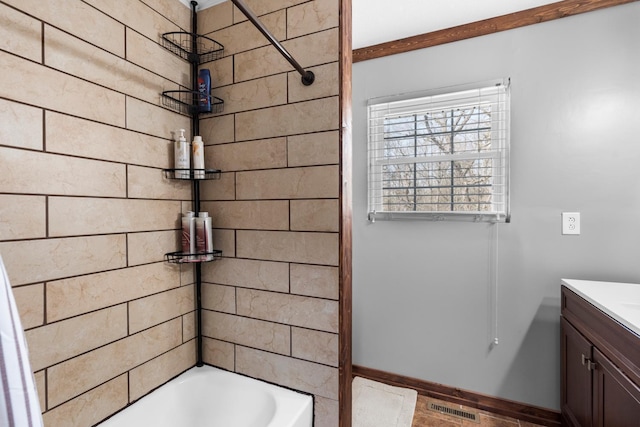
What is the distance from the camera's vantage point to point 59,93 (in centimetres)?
96

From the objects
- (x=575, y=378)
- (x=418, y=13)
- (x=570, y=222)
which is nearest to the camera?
(x=575, y=378)

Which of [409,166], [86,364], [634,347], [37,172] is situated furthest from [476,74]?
[86,364]

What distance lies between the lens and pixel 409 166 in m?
2.17

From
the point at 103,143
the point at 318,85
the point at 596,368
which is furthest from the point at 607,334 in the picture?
the point at 103,143

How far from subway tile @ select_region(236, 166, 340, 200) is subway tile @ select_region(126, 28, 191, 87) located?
521mm

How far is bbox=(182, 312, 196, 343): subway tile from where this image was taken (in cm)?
142

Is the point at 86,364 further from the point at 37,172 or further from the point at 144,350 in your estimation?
the point at 37,172

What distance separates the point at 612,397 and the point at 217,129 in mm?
2024

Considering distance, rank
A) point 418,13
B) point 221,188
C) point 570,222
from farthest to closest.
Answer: point 418,13 < point 570,222 < point 221,188

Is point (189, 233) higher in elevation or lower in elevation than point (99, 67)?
lower

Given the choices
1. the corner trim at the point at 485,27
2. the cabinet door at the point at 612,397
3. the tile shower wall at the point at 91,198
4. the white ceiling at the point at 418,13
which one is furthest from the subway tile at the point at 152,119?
the cabinet door at the point at 612,397

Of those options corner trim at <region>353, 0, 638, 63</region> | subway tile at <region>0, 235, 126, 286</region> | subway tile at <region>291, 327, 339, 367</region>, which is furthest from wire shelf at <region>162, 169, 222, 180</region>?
corner trim at <region>353, 0, 638, 63</region>

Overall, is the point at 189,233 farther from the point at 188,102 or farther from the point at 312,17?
the point at 312,17

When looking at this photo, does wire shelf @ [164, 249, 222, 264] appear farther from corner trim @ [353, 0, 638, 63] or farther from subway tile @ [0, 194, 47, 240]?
corner trim @ [353, 0, 638, 63]
